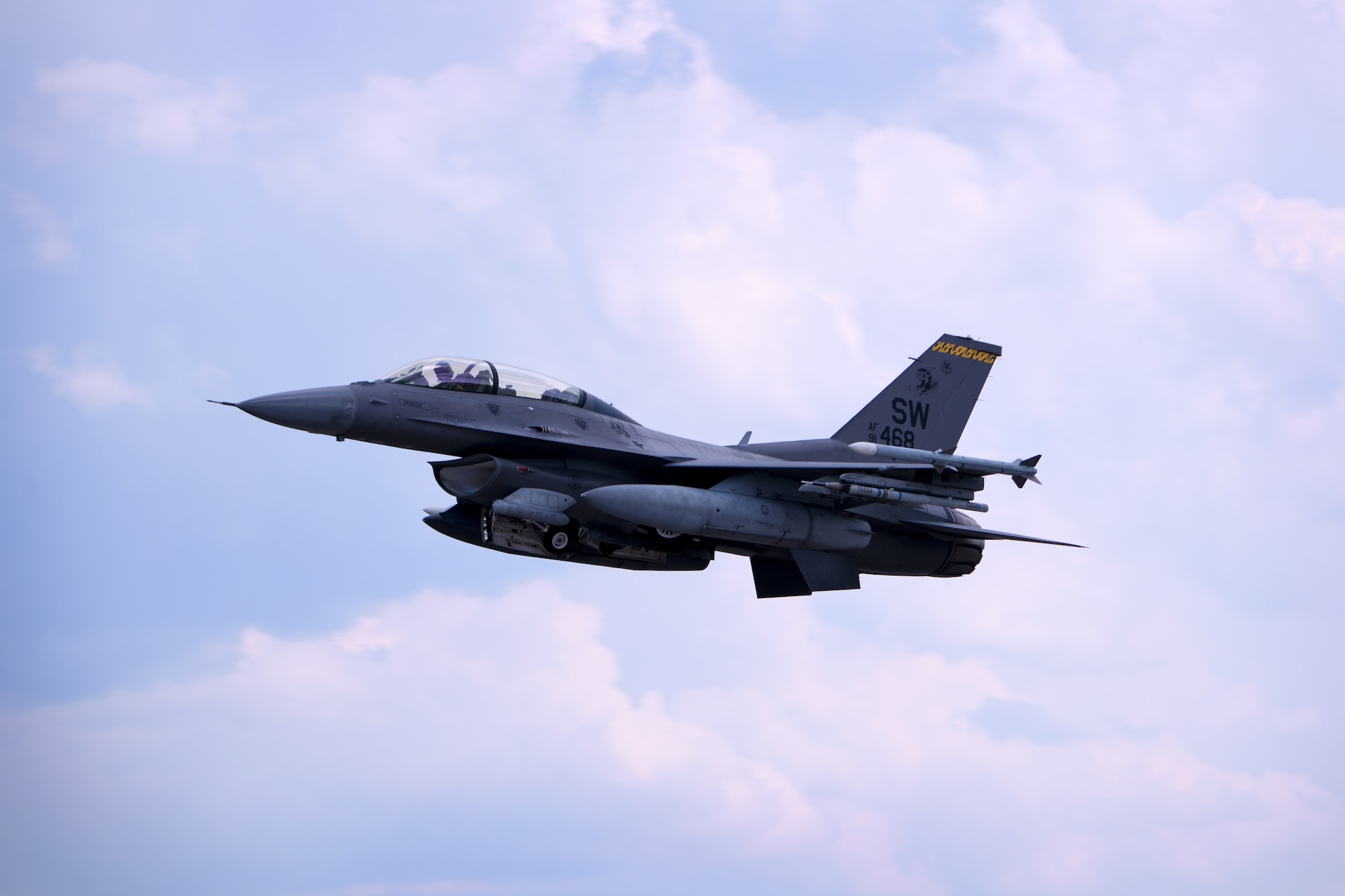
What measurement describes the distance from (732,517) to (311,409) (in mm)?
5585

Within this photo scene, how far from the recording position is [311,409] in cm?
1767

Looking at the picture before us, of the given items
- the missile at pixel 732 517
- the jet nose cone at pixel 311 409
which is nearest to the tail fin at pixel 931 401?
the missile at pixel 732 517

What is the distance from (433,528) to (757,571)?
491cm

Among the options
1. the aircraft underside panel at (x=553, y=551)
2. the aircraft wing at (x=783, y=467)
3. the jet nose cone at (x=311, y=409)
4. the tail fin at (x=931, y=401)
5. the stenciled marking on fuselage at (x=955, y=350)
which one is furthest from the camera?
the stenciled marking on fuselage at (x=955, y=350)

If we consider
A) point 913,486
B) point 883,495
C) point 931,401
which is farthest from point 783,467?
point 931,401

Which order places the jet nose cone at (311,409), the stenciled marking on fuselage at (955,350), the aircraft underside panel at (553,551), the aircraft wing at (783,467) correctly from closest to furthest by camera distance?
the jet nose cone at (311,409) → the aircraft wing at (783,467) → the aircraft underside panel at (553,551) → the stenciled marking on fuselage at (955,350)

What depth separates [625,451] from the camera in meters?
19.4

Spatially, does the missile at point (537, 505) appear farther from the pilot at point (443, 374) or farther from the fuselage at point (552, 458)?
the pilot at point (443, 374)

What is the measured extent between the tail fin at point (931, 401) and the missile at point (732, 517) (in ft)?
7.72

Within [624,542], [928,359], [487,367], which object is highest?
[928,359]

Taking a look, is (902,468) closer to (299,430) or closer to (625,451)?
(625,451)

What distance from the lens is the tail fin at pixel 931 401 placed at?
22.7m

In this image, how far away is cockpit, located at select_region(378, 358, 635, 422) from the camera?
18750 millimetres

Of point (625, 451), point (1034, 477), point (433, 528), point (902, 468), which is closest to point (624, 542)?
point (625, 451)
